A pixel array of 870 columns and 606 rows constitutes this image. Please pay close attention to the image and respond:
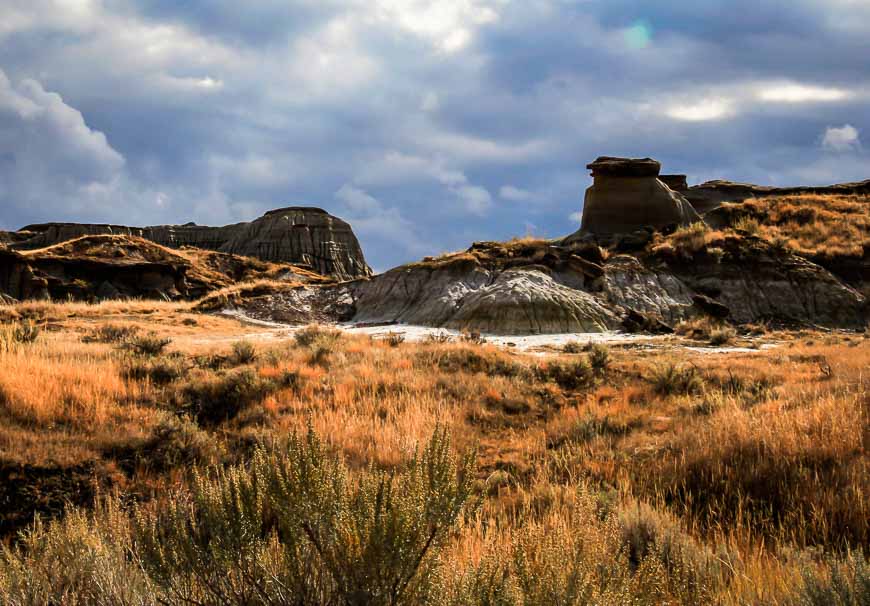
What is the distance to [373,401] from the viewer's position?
9.74m

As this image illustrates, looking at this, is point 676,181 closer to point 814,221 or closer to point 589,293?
point 814,221

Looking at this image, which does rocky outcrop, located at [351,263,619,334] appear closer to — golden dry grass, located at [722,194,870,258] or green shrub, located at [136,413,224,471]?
golden dry grass, located at [722,194,870,258]

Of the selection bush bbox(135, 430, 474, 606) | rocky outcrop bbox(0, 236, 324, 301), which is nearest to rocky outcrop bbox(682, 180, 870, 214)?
rocky outcrop bbox(0, 236, 324, 301)

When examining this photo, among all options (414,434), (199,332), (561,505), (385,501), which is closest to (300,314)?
(199,332)

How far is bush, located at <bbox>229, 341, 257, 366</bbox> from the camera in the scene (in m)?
12.8

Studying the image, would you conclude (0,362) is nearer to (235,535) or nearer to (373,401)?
(373,401)

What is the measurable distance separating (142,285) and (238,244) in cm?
3645

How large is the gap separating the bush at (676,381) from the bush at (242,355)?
8312mm

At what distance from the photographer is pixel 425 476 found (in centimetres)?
343

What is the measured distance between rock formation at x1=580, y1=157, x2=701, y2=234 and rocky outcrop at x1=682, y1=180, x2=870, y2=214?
15530 mm

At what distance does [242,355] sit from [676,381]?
8.87 metres

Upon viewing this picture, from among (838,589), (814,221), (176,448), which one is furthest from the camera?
(814,221)

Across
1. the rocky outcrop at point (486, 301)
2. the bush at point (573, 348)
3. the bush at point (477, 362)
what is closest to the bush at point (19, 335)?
the bush at point (477, 362)

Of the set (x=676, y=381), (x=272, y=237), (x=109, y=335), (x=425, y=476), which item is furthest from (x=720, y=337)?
(x=272, y=237)
